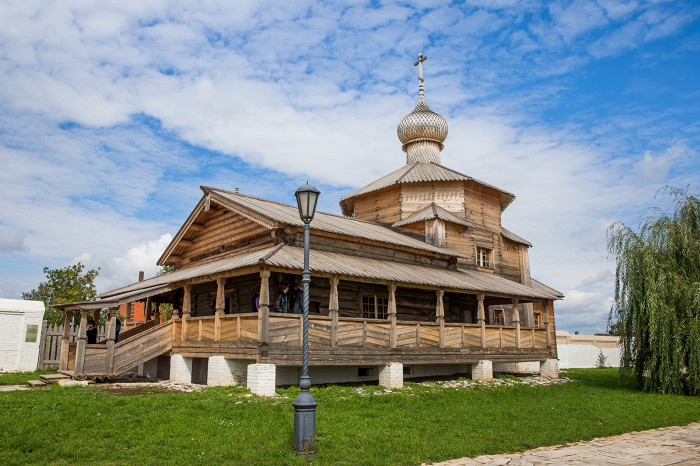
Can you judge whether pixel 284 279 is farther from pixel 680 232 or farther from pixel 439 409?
pixel 680 232

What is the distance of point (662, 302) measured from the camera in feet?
56.8

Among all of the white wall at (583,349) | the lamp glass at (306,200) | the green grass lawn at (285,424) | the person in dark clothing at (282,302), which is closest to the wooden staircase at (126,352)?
the green grass lawn at (285,424)

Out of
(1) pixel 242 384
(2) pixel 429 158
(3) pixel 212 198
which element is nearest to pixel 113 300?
(1) pixel 242 384

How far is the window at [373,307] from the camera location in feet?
64.9

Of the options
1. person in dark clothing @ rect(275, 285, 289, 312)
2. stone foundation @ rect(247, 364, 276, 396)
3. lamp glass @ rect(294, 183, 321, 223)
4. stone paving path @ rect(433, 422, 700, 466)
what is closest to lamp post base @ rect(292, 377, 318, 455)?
stone paving path @ rect(433, 422, 700, 466)

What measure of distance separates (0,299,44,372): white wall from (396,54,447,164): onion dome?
66.2 ft

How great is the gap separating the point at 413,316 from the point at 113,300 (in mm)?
10608

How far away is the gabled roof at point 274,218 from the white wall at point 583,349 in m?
14.8

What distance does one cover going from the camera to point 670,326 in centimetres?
1725

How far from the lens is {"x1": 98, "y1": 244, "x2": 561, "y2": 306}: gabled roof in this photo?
15320 millimetres

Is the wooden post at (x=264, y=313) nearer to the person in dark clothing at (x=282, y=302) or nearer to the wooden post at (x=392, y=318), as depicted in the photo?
the person in dark clothing at (x=282, y=302)

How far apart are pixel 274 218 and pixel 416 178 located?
12069 millimetres

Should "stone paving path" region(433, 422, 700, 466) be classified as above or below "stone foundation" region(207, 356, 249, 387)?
below

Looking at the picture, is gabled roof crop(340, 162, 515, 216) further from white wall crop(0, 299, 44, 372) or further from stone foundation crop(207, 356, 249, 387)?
white wall crop(0, 299, 44, 372)
